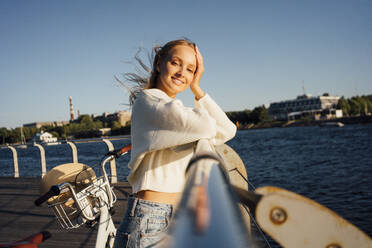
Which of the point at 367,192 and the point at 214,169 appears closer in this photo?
the point at 214,169

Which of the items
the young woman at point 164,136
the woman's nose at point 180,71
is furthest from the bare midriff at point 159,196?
the woman's nose at point 180,71

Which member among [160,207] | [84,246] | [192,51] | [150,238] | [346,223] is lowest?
[84,246]

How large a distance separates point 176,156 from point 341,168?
2138cm

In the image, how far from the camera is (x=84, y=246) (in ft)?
12.2

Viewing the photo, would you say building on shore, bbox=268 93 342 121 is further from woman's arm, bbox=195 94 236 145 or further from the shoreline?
woman's arm, bbox=195 94 236 145

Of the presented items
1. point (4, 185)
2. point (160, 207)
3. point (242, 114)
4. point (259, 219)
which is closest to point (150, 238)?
point (160, 207)

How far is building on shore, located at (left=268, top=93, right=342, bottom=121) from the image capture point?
4262 inches

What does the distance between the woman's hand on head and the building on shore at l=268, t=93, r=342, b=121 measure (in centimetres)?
11124

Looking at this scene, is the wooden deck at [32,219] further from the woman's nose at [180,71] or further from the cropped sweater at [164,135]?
the woman's nose at [180,71]

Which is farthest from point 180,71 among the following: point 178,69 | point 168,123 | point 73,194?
point 73,194

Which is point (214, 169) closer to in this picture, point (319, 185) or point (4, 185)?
point (4, 185)

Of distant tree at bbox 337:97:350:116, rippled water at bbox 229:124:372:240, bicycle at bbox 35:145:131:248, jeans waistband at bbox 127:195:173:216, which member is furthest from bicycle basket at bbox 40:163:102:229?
distant tree at bbox 337:97:350:116

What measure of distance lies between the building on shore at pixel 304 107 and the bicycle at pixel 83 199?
11089cm

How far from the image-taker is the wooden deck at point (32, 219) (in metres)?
3.96
